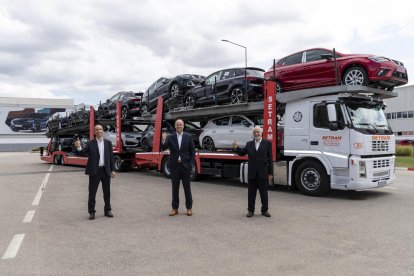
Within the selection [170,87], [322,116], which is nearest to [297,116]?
[322,116]

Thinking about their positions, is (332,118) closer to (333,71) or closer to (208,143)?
(333,71)

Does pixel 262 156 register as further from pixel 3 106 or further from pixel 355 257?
pixel 3 106

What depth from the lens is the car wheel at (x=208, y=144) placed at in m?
12.5

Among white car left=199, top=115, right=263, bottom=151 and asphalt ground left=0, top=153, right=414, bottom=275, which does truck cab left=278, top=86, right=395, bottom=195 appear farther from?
white car left=199, top=115, right=263, bottom=151

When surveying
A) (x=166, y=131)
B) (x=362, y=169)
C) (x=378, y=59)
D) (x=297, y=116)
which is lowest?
(x=362, y=169)

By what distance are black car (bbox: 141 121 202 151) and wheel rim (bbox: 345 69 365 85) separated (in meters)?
5.27

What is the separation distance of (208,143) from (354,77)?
503 centimetres

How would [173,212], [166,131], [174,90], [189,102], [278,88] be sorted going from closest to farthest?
[173,212]
[278,88]
[189,102]
[166,131]
[174,90]

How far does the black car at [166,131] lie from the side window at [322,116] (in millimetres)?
4648

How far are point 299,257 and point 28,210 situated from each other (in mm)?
5783

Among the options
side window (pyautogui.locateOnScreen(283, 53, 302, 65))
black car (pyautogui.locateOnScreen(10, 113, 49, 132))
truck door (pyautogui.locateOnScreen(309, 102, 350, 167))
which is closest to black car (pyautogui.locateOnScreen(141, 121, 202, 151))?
side window (pyautogui.locateOnScreen(283, 53, 302, 65))

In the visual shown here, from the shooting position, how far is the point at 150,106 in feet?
51.2

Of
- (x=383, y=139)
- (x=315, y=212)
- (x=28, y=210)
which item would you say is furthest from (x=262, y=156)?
(x=28, y=210)

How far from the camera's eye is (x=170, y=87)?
1466cm
